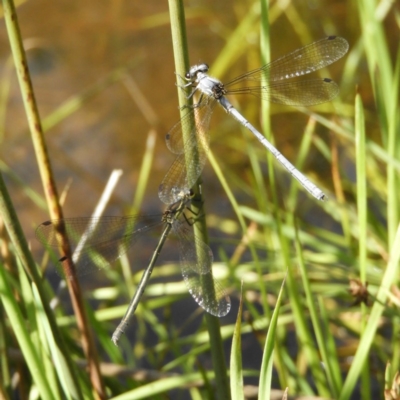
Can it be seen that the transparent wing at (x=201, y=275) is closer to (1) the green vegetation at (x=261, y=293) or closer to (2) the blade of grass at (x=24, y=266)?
(1) the green vegetation at (x=261, y=293)

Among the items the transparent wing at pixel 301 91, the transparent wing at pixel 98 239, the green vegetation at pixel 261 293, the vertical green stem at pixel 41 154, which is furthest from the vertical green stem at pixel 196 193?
the transparent wing at pixel 301 91

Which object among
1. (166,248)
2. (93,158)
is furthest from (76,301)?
(93,158)

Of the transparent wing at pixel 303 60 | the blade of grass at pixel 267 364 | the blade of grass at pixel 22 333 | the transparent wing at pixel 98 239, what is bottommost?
the blade of grass at pixel 267 364

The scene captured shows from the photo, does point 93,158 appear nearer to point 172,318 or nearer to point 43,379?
point 172,318

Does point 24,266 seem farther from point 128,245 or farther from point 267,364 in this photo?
point 128,245

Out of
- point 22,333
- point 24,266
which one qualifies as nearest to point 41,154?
point 24,266

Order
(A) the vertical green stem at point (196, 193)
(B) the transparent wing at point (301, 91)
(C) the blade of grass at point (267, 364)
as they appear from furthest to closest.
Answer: (B) the transparent wing at point (301, 91), (C) the blade of grass at point (267, 364), (A) the vertical green stem at point (196, 193)

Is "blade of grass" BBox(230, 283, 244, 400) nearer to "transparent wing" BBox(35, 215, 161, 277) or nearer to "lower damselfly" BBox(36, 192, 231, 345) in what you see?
"lower damselfly" BBox(36, 192, 231, 345)
